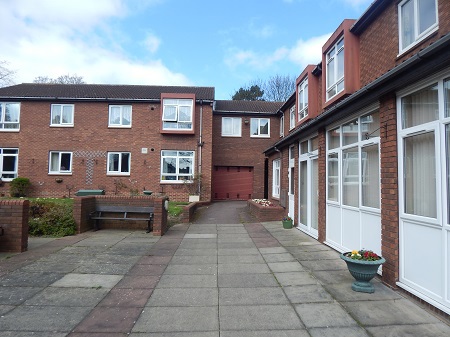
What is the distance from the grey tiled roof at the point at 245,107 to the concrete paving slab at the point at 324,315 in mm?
17133

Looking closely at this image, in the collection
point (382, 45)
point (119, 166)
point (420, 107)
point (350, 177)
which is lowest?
point (350, 177)

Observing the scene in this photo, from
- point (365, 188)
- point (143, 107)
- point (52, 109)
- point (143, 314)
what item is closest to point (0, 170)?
point (52, 109)

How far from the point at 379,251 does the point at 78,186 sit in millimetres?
16620

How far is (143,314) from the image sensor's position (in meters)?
3.78

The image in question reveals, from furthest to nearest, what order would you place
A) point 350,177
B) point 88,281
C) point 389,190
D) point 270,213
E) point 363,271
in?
1. point 270,213
2. point 350,177
3. point 88,281
4. point 389,190
5. point 363,271

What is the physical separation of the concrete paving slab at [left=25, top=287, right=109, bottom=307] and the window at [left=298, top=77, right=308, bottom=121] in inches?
395

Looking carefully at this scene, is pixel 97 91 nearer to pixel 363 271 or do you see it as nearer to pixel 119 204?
pixel 119 204

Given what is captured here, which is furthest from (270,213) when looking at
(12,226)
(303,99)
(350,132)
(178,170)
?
(12,226)

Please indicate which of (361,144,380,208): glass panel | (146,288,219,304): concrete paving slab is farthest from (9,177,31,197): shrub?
(361,144,380,208): glass panel

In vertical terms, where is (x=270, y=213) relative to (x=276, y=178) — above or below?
below

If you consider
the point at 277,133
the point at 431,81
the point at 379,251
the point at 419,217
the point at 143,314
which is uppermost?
the point at 277,133

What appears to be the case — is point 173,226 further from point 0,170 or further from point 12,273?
point 0,170

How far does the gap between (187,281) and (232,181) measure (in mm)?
15451

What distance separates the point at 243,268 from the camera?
579 cm
